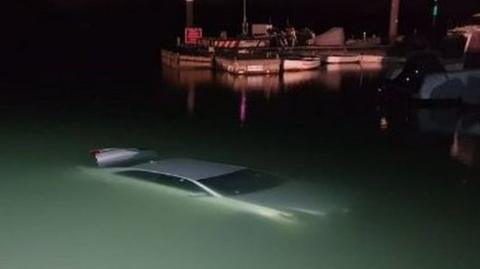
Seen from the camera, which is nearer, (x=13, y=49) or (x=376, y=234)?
(x=376, y=234)

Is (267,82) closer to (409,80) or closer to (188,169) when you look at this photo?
(409,80)

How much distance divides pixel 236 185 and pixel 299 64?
28684mm

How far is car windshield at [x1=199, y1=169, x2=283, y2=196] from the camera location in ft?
43.2

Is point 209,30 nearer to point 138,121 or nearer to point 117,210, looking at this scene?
point 138,121

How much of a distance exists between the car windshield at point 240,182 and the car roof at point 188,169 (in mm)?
189

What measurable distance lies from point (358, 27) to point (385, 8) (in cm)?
756

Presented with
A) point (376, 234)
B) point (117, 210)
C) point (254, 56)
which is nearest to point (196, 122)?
point (117, 210)

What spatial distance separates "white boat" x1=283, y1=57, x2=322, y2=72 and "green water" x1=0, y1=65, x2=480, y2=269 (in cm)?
1576

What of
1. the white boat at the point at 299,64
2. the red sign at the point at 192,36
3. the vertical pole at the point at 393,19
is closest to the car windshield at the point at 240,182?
the white boat at the point at 299,64

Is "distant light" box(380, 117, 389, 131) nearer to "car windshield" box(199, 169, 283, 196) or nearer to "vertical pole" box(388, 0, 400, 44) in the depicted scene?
"car windshield" box(199, 169, 283, 196)

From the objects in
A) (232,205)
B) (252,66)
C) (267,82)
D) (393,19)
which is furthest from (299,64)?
(232,205)

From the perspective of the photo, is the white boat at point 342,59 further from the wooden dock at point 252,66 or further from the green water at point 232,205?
the green water at point 232,205

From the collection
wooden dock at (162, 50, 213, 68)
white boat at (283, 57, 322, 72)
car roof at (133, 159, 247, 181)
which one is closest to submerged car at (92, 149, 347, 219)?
car roof at (133, 159, 247, 181)

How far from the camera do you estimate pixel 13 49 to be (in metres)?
58.7
